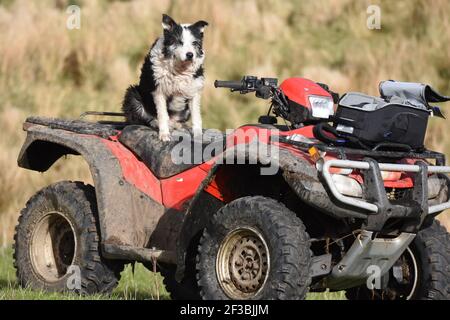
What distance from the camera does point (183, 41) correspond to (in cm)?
1009

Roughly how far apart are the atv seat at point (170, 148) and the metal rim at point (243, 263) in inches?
36.1

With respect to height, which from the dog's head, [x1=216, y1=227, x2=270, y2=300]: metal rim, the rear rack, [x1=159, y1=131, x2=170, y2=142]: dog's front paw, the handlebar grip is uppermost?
the dog's head

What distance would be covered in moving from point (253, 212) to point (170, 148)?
155cm

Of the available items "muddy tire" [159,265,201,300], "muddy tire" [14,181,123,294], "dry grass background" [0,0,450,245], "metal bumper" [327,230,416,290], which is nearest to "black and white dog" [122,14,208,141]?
"muddy tire" [14,181,123,294]

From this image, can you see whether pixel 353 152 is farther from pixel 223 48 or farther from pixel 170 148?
pixel 223 48

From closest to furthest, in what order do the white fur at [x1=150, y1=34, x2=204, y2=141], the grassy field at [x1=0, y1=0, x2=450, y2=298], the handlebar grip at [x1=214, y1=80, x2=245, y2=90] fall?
1. the handlebar grip at [x1=214, y1=80, x2=245, y2=90]
2. the white fur at [x1=150, y1=34, x2=204, y2=141]
3. the grassy field at [x1=0, y1=0, x2=450, y2=298]

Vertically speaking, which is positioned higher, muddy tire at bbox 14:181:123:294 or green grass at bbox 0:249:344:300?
muddy tire at bbox 14:181:123:294

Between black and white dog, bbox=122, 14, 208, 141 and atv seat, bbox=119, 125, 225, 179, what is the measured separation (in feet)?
3.34

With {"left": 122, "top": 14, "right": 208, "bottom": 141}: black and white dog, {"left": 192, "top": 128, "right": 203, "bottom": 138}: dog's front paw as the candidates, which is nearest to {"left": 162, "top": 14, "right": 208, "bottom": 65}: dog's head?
{"left": 122, "top": 14, "right": 208, "bottom": 141}: black and white dog

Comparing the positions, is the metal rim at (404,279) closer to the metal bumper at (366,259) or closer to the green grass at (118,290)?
the metal bumper at (366,259)

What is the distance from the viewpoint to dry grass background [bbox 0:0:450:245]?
17391 millimetres

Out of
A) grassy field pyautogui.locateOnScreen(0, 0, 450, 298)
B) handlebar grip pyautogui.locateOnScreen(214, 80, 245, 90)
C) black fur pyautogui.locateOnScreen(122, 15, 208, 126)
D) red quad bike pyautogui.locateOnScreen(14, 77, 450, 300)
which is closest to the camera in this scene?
red quad bike pyautogui.locateOnScreen(14, 77, 450, 300)

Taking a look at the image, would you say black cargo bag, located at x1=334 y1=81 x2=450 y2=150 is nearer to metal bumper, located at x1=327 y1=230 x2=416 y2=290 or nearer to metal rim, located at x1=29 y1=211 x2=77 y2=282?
metal bumper, located at x1=327 y1=230 x2=416 y2=290

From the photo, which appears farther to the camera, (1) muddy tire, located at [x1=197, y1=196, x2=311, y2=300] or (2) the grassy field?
(2) the grassy field
